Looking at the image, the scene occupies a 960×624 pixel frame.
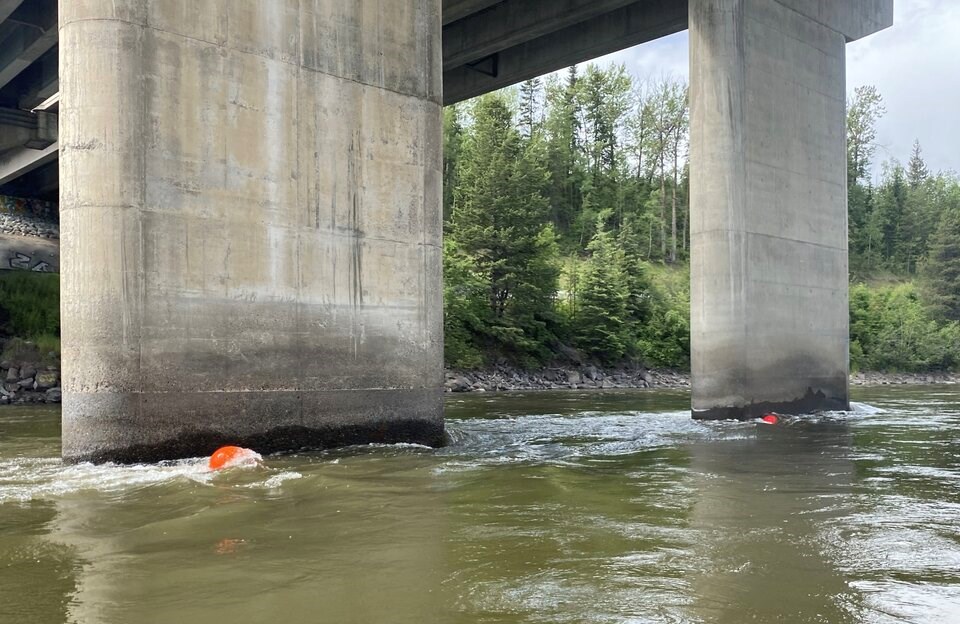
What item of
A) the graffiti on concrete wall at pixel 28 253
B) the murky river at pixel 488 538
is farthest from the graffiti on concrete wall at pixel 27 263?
the murky river at pixel 488 538

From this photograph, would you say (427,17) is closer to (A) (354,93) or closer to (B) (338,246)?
(A) (354,93)

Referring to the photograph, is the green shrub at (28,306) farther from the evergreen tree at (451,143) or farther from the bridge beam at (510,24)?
the evergreen tree at (451,143)

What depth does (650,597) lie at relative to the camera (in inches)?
200

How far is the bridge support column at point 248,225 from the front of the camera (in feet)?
35.1

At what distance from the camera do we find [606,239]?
44.4 m

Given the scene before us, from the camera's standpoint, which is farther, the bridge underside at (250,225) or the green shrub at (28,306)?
the green shrub at (28,306)

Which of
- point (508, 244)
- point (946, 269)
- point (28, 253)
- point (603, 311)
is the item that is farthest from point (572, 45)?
point (946, 269)

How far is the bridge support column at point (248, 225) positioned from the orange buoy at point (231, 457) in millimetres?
429

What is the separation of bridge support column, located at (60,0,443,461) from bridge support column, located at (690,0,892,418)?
8.00 meters

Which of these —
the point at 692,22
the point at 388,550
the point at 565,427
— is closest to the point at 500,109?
the point at 692,22

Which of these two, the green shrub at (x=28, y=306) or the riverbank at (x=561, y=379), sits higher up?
the green shrub at (x=28, y=306)

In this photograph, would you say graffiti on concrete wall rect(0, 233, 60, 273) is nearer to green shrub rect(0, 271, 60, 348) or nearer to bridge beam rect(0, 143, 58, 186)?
bridge beam rect(0, 143, 58, 186)

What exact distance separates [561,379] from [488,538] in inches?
1220

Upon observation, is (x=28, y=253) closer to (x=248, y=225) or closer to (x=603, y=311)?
(x=603, y=311)
